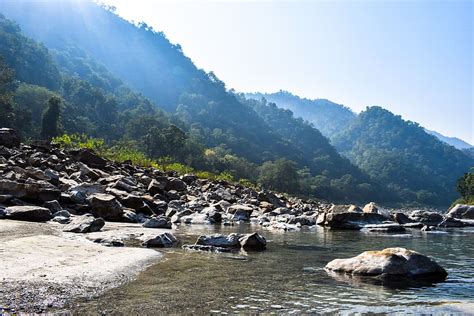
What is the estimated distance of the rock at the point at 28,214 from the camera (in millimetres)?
13922

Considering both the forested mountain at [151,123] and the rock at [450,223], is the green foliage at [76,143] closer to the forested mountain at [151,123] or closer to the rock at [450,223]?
the forested mountain at [151,123]

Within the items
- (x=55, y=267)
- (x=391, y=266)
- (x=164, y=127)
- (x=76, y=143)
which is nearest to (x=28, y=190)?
(x=55, y=267)

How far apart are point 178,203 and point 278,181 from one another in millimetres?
85702

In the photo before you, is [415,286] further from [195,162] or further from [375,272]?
[195,162]

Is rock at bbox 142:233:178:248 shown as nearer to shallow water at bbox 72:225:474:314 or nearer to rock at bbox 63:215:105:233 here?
shallow water at bbox 72:225:474:314

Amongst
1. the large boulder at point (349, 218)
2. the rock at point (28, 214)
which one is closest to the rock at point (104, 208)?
the rock at point (28, 214)

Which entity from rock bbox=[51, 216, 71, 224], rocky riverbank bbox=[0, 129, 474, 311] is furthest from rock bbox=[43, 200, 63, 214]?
rock bbox=[51, 216, 71, 224]

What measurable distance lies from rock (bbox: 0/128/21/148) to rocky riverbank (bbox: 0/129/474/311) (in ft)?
0.18

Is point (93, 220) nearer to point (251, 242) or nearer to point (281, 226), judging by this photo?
point (251, 242)

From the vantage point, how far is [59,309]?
5613mm

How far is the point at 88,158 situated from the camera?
29.2 m

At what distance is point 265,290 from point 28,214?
9572 millimetres

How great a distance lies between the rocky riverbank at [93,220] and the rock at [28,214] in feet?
0.09

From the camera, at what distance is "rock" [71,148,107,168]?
2875 cm
